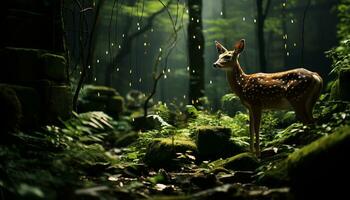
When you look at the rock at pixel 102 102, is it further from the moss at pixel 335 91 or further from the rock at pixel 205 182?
the rock at pixel 205 182

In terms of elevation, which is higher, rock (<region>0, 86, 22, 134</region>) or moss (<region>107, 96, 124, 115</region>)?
rock (<region>0, 86, 22, 134</region>)

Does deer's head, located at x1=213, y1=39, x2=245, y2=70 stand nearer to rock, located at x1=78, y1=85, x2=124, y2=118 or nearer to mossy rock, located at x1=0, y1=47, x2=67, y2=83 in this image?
mossy rock, located at x1=0, y1=47, x2=67, y2=83

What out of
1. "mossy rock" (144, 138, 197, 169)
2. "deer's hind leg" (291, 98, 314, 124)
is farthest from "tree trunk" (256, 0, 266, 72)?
"deer's hind leg" (291, 98, 314, 124)

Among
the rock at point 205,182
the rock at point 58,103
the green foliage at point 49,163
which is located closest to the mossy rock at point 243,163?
the rock at point 205,182

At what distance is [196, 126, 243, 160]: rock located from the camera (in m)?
7.16

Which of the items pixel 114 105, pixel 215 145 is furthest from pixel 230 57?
pixel 114 105

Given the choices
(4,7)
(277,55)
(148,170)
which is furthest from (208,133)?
(277,55)

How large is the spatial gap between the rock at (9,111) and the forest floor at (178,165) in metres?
0.25

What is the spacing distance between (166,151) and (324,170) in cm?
373

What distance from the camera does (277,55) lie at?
37500 mm

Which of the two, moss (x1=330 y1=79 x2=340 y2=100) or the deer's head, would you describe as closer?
moss (x1=330 y1=79 x2=340 y2=100)

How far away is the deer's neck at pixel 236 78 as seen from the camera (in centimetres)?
699

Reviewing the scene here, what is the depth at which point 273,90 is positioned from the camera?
6395 mm

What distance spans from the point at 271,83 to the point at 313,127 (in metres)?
1.12
